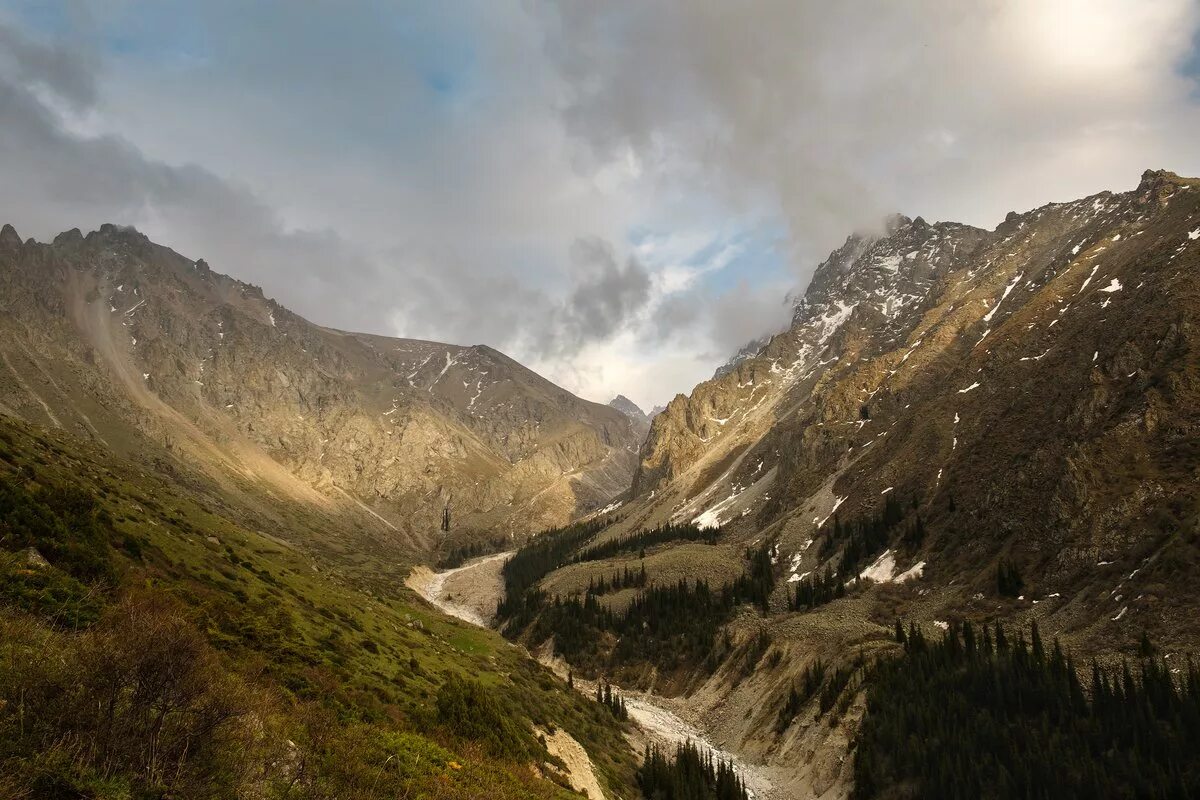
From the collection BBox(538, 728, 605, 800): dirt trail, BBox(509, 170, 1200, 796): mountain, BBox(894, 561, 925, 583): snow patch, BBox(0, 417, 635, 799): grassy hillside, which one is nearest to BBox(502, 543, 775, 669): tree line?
BBox(509, 170, 1200, 796): mountain

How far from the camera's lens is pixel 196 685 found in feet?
48.9

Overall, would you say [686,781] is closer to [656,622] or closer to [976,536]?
[976,536]

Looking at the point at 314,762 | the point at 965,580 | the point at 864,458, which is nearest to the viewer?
the point at 314,762

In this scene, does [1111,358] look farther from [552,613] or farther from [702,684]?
[552,613]

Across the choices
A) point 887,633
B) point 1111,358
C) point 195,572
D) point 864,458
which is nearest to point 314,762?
point 195,572

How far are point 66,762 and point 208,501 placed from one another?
219 m

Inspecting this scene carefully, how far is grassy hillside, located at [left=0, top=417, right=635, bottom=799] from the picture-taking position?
12781mm

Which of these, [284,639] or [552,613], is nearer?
Result: [284,639]

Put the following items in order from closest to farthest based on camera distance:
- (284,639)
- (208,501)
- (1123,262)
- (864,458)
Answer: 1. (284,639)
2. (1123,262)
3. (864,458)
4. (208,501)

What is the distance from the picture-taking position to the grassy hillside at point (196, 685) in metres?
12.8

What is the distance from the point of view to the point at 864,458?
154 m

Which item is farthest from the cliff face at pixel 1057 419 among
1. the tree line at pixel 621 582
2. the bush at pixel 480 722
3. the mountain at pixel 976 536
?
the bush at pixel 480 722

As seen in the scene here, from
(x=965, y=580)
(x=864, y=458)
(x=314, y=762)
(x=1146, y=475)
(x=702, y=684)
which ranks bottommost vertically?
(x=702, y=684)

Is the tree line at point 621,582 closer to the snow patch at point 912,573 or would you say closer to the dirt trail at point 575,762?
the snow patch at point 912,573
